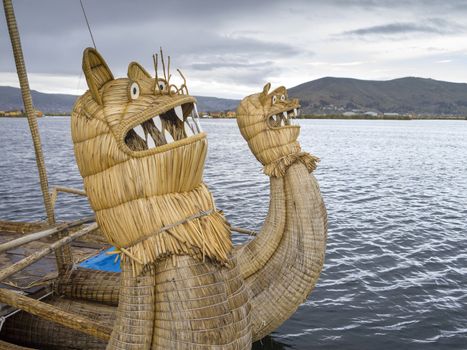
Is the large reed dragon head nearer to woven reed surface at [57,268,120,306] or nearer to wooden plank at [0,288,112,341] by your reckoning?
wooden plank at [0,288,112,341]

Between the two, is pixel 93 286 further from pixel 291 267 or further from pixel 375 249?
pixel 375 249

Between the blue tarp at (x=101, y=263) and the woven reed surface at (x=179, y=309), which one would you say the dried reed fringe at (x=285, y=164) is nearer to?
the blue tarp at (x=101, y=263)

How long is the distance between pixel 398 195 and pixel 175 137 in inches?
953

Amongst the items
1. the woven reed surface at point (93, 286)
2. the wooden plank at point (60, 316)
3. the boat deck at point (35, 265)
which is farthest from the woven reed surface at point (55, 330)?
the wooden plank at point (60, 316)

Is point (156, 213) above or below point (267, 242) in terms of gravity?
above

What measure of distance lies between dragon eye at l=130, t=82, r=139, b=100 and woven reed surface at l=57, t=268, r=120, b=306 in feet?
13.8

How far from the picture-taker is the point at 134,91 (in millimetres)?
3203

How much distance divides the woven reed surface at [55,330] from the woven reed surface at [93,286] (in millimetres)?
114

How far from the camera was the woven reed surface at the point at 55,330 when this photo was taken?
6098 mm

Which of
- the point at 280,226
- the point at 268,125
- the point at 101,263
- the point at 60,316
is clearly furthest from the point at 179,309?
the point at 101,263

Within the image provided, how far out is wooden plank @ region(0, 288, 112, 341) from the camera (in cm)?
Result: 412

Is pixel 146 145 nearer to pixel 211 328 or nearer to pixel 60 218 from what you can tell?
pixel 211 328

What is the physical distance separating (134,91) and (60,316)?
273 cm

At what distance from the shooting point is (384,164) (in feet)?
134
